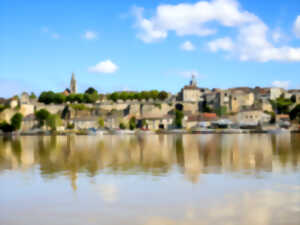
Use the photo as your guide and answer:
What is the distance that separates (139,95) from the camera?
7288 centimetres

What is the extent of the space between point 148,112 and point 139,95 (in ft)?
27.6

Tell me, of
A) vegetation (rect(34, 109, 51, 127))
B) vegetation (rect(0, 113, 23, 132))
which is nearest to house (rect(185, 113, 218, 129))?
vegetation (rect(34, 109, 51, 127))

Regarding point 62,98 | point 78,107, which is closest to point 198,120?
point 78,107

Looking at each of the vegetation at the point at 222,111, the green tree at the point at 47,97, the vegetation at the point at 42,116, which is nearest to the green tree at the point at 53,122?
the vegetation at the point at 42,116

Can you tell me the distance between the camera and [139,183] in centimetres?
893

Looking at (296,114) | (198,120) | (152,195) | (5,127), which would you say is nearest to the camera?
(152,195)

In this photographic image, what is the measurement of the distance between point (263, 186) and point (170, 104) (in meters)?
58.8

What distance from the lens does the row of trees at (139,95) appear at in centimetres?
7312

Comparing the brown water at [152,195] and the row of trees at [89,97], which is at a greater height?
the row of trees at [89,97]

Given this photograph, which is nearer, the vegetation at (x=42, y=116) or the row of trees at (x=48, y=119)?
the row of trees at (x=48, y=119)

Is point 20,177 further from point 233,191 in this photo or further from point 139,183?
point 233,191

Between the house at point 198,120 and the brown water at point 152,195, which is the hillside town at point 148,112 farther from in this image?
the brown water at point 152,195

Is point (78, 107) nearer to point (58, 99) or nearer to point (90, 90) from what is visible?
point (58, 99)

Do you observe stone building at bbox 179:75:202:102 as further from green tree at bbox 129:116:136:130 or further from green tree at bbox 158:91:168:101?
green tree at bbox 129:116:136:130
